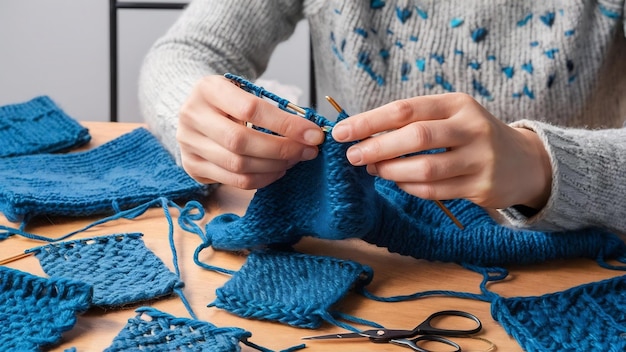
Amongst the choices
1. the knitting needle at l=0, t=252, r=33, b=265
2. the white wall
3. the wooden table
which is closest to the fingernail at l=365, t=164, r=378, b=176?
the wooden table

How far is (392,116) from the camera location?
2.48 feet

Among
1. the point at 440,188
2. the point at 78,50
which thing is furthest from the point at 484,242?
the point at 78,50

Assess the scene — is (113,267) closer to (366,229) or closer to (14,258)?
(14,258)

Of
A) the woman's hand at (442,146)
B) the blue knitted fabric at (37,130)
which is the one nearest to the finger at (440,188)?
the woman's hand at (442,146)

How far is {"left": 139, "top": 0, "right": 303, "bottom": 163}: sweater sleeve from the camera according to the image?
1.14m

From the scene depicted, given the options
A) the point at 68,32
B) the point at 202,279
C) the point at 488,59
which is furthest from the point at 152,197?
the point at 68,32

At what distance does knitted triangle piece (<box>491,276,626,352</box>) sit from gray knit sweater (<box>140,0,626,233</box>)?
17.4 inches

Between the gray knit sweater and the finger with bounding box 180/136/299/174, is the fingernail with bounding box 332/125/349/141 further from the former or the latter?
the gray knit sweater

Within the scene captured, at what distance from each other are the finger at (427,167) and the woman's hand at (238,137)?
76 mm

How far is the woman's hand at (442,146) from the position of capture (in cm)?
75

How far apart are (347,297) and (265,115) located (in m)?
0.20

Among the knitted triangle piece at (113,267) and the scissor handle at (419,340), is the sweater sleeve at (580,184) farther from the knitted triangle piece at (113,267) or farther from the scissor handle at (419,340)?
the knitted triangle piece at (113,267)

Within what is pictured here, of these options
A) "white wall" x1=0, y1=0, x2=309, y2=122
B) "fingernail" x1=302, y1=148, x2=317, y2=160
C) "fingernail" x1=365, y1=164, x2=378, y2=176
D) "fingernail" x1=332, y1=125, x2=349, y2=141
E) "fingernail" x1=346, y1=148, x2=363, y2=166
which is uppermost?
"fingernail" x1=332, y1=125, x2=349, y2=141

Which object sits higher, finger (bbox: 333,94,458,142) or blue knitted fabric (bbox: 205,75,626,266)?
finger (bbox: 333,94,458,142)
